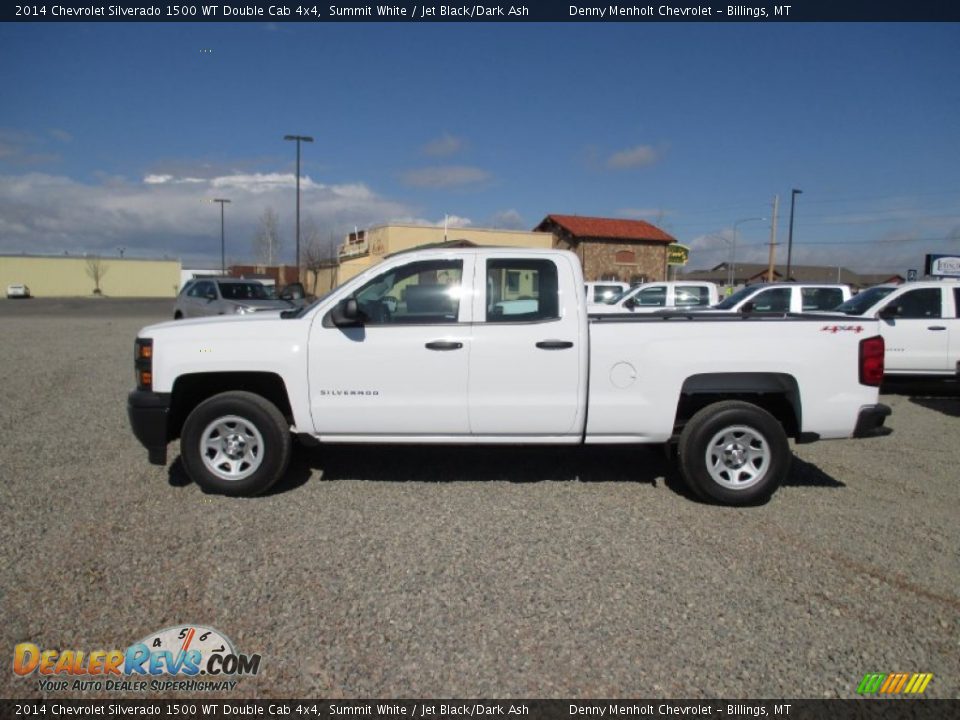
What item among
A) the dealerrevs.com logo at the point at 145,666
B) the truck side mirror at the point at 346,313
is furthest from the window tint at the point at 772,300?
the dealerrevs.com logo at the point at 145,666

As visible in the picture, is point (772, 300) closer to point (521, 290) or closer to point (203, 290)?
point (521, 290)

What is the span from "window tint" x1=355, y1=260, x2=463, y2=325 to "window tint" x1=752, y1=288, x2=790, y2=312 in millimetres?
8562

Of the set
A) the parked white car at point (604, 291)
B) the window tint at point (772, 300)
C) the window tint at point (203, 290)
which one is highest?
the parked white car at point (604, 291)

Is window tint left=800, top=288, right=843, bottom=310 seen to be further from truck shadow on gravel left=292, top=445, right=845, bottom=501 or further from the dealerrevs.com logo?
the dealerrevs.com logo

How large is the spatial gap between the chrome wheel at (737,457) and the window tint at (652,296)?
402 inches

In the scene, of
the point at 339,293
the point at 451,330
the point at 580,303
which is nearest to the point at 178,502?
the point at 339,293

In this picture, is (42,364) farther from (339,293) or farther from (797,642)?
(797,642)

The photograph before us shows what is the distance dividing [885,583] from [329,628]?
308 centimetres

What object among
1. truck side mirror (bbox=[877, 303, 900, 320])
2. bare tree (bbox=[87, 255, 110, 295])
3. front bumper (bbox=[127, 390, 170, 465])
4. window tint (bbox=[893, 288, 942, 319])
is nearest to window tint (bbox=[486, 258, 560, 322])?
front bumper (bbox=[127, 390, 170, 465])

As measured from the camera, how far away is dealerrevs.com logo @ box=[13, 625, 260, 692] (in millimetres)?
2801

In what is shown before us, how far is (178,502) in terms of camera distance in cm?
484

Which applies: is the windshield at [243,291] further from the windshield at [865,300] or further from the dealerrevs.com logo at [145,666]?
the dealerrevs.com logo at [145,666]

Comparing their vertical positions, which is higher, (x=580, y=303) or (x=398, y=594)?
(x=580, y=303)

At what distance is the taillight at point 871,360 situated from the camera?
4.77 m
